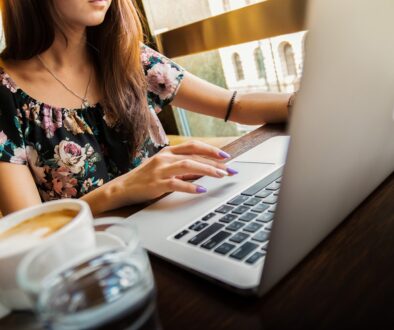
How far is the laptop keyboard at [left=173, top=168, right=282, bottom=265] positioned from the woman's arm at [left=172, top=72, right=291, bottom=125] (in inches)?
16.8

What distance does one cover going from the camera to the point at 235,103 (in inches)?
42.6

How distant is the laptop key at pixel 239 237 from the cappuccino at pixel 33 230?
6.2 inches

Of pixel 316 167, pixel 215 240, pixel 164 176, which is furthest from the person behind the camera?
pixel 164 176

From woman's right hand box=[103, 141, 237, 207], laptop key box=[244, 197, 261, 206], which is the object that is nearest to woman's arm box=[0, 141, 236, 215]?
woman's right hand box=[103, 141, 237, 207]

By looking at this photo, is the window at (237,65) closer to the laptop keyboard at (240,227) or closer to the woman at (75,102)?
the woman at (75,102)

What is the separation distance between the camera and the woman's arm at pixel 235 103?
2.95ft

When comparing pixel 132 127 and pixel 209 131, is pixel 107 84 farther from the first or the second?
pixel 209 131

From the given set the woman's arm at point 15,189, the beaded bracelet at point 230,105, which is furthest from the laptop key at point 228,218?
the beaded bracelet at point 230,105

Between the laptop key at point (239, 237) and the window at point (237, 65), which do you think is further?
the window at point (237, 65)

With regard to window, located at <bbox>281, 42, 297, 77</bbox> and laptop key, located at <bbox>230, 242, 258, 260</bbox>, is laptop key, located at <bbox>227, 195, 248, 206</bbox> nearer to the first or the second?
laptop key, located at <bbox>230, 242, 258, 260</bbox>

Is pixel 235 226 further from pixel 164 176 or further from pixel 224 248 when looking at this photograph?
pixel 164 176

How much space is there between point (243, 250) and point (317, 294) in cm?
8

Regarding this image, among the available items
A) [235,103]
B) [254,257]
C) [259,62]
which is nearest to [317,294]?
[254,257]

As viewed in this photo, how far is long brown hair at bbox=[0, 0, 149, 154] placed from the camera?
93 centimetres
